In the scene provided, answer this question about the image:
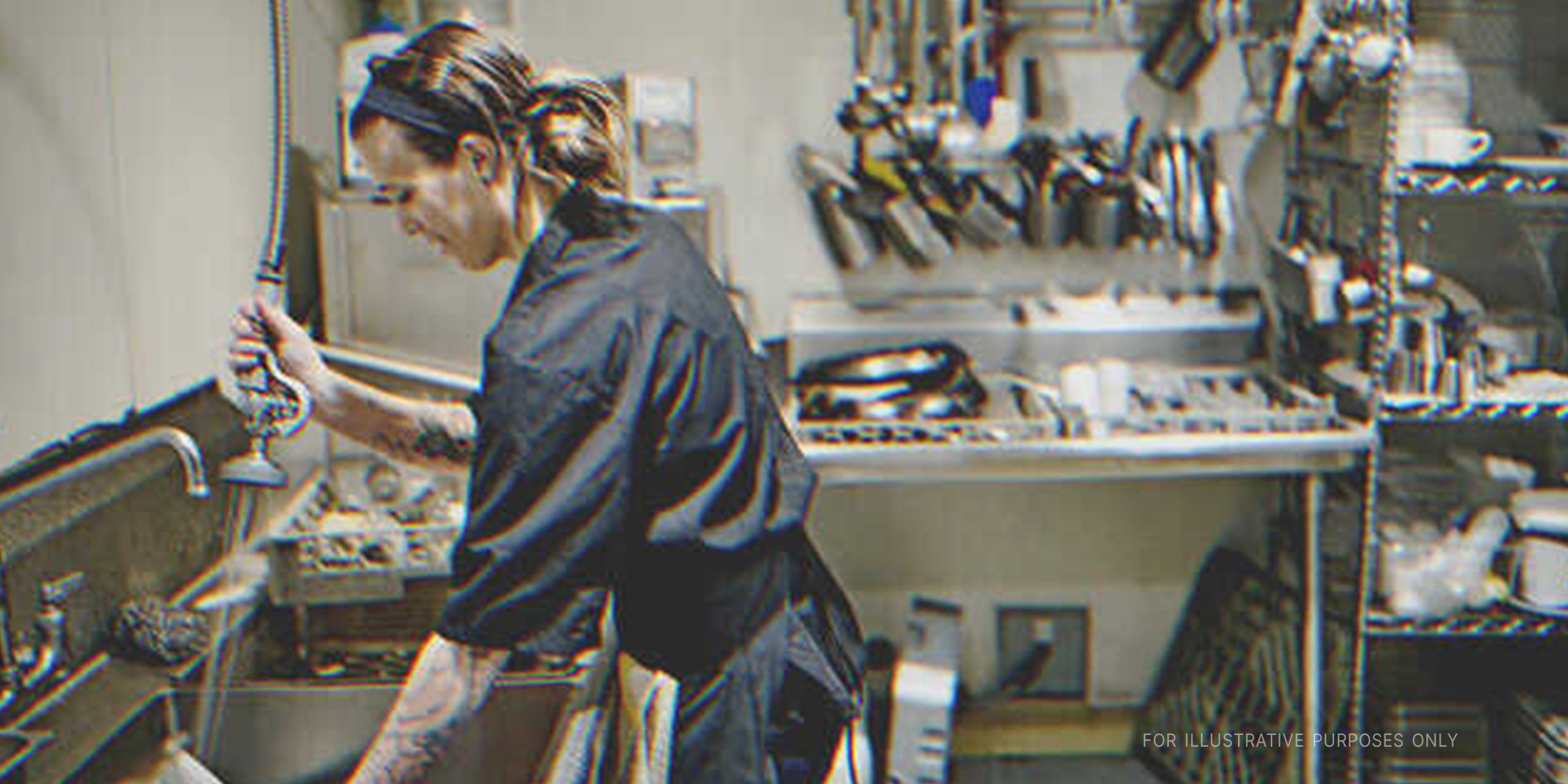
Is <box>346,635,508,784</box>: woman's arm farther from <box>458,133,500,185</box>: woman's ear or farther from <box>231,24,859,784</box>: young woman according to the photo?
<box>458,133,500,185</box>: woman's ear

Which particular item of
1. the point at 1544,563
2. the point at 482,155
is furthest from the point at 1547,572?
the point at 482,155

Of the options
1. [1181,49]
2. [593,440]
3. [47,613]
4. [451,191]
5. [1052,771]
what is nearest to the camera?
[593,440]

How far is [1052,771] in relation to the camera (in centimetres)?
299

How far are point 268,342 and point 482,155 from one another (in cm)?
29

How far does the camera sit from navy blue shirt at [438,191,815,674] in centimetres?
114

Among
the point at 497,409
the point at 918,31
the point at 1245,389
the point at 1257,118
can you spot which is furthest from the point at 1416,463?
the point at 497,409

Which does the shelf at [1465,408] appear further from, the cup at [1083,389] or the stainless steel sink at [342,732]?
the stainless steel sink at [342,732]

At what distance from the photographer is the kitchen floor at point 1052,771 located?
2928 mm

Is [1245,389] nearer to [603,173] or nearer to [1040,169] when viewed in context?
[1040,169]

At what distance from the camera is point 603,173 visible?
133cm

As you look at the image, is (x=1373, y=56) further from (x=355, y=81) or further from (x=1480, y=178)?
(x=355, y=81)

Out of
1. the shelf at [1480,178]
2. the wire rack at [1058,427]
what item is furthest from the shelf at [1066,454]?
the shelf at [1480,178]

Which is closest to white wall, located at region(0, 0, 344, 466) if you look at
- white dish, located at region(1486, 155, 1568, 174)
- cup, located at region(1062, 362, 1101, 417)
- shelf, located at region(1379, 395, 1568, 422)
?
cup, located at region(1062, 362, 1101, 417)

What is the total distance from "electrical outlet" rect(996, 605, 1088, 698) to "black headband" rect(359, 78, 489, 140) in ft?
7.00
